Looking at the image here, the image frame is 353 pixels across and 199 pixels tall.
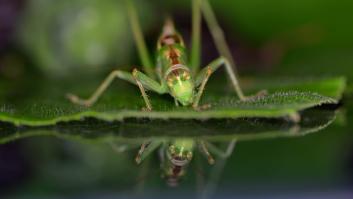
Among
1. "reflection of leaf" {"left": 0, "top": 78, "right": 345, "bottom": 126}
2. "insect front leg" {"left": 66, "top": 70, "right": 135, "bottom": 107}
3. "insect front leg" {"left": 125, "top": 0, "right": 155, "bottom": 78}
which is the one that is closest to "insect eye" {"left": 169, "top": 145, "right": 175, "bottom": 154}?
"reflection of leaf" {"left": 0, "top": 78, "right": 345, "bottom": 126}

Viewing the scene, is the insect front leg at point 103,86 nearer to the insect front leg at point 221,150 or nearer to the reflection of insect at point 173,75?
the reflection of insect at point 173,75

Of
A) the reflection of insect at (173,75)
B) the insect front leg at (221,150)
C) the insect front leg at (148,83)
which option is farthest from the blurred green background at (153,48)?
the insect front leg at (148,83)

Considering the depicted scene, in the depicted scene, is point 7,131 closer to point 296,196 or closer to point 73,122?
point 73,122

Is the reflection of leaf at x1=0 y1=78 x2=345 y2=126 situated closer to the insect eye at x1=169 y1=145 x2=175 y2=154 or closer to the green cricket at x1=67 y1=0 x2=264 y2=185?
the green cricket at x1=67 y1=0 x2=264 y2=185

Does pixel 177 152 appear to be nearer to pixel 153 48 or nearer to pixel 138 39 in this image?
pixel 138 39

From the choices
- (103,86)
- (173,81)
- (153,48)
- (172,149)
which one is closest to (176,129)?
(172,149)
